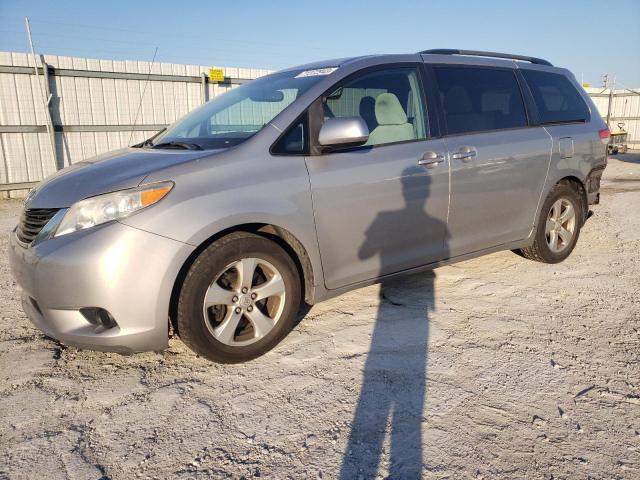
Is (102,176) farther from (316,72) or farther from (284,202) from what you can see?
(316,72)

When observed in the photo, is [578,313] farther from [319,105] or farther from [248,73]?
[248,73]

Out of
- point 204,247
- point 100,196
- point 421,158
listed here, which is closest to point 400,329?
point 421,158

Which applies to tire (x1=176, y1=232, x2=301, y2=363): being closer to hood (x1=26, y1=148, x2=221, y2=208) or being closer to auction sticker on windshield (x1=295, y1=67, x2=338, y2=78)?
hood (x1=26, y1=148, x2=221, y2=208)

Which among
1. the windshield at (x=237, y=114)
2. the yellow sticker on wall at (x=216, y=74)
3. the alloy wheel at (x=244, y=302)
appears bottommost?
the alloy wheel at (x=244, y=302)

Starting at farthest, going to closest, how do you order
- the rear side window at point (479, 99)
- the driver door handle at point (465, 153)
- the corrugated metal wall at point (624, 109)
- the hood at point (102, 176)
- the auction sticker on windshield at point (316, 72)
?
the corrugated metal wall at point (624, 109)
the rear side window at point (479, 99)
the driver door handle at point (465, 153)
the auction sticker on windshield at point (316, 72)
the hood at point (102, 176)

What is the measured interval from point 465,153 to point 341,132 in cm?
120

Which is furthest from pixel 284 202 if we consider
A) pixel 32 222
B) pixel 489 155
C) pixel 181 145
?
pixel 489 155

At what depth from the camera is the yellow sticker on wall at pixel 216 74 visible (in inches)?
441

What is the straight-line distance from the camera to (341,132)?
9.52 ft

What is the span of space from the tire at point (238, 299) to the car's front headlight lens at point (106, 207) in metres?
0.41

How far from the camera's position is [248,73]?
467 inches

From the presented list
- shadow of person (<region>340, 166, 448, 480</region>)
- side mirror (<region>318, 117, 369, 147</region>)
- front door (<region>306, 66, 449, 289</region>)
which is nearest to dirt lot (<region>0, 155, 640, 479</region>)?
shadow of person (<region>340, 166, 448, 480</region>)

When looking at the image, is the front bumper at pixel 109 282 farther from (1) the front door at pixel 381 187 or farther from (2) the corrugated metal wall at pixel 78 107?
(2) the corrugated metal wall at pixel 78 107

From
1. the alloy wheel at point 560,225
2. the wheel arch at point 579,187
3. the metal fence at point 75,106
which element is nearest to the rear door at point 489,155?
the alloy wheel at point 560,225
